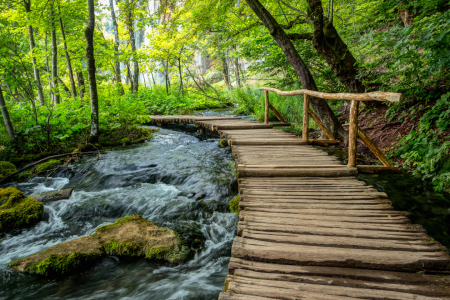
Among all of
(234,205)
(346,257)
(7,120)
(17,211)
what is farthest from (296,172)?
(7,120)

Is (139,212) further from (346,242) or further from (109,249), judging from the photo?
(346,242)

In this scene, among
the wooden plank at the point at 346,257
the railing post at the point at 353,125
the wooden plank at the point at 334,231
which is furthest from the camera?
the railing post at the point at 353,125

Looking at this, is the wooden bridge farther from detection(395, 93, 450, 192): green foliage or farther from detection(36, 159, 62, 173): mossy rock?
detection(36, 159, 62, 173): mossy rock

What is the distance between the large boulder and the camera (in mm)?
3273

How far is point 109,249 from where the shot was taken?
3588 millimetres

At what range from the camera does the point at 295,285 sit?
2064 millimetres

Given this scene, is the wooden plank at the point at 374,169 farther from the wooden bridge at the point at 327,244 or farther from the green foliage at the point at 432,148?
the green foliage at the point at 432,148

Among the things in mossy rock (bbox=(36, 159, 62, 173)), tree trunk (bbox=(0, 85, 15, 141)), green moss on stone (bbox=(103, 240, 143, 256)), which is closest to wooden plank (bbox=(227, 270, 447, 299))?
green moss on stone (bbox=(103, 240, 143, 256))

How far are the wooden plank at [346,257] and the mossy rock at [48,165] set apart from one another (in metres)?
6.77

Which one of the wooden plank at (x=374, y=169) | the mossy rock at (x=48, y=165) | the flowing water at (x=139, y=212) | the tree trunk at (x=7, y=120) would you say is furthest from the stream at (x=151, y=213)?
the tree trunk at (x=7, y=120)

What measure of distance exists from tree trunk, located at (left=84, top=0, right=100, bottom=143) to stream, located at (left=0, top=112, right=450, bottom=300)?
866 mm

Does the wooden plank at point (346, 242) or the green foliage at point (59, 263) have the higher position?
the wooden plank at point (346, 242)

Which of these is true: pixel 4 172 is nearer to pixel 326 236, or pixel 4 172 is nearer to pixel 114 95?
pixel 114 95

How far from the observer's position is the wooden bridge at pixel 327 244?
203 cm
